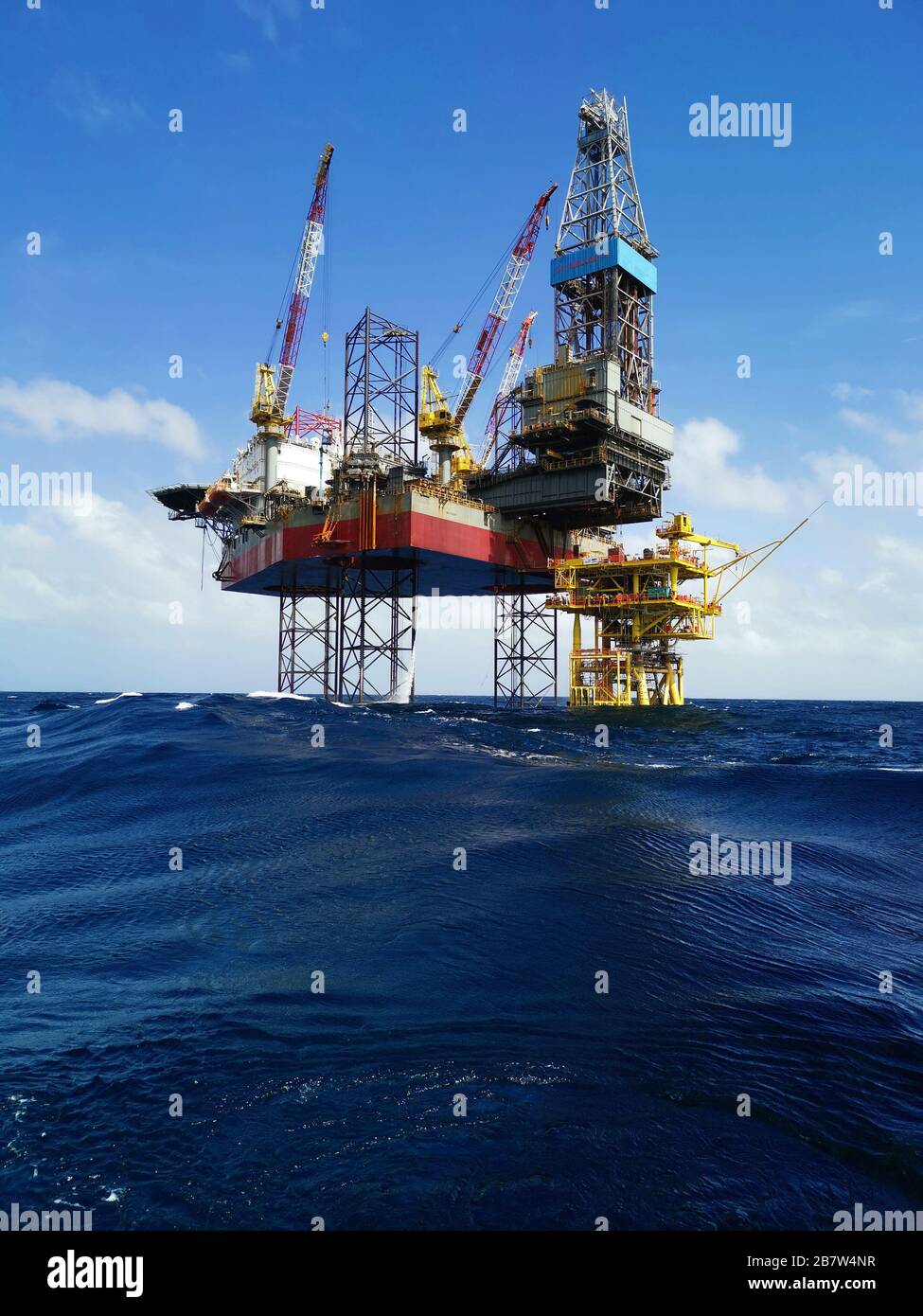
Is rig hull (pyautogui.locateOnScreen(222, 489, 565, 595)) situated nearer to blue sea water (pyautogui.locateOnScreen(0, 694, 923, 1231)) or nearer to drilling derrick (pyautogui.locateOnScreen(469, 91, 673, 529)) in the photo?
drilling derrick (pyautogui.locateOnScreen(469, 91, 673, 529))

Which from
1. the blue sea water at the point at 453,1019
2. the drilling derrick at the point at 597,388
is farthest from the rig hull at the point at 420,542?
the blue sea water at the point at 453,1019

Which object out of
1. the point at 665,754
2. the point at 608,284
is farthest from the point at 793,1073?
the point at 608,284

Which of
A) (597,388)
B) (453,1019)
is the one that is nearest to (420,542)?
(597,388)

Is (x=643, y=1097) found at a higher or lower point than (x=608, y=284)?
lower

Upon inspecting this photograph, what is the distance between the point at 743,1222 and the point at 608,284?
231 ft

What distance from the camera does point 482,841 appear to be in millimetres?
14883

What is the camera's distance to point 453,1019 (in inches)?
307

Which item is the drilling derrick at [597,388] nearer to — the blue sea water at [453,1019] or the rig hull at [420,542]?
the rig hull at [420,542]

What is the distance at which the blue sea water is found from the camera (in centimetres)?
538

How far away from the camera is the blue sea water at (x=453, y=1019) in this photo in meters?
5.38

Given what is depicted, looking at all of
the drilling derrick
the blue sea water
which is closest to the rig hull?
the drilling derrick

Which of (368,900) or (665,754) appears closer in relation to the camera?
(368,900)

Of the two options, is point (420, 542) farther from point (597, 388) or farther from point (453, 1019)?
point (453, 1019)
